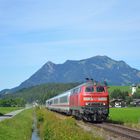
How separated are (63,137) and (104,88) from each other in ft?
72.4

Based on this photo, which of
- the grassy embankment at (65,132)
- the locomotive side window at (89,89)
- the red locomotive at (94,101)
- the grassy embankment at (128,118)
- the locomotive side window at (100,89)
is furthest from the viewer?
the locomotive side window at (89,89)

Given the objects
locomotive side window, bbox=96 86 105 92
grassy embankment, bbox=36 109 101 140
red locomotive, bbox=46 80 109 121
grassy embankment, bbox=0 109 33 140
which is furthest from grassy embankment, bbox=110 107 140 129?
grassy embankment, bbox=0 109 33 140

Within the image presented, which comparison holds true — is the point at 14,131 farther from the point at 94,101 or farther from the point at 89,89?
the point at 89,89

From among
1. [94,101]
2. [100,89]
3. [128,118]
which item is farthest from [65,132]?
[128,118]

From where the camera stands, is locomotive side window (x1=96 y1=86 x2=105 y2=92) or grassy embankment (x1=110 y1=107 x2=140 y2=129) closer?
grassy embankment (x1=110 y1=107 x2=140 y2=129)

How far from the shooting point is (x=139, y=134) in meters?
30.3

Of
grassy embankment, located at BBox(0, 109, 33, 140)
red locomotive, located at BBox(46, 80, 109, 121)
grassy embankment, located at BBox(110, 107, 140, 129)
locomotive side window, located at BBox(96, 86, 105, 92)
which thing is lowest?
grassy embankment, located at BBox(0, 109, 33, 140)

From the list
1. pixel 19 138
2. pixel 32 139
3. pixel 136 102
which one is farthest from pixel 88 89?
pixel 136 102

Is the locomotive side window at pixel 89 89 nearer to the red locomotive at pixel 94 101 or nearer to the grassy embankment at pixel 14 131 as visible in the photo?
the red locomotive at pixel 94 101

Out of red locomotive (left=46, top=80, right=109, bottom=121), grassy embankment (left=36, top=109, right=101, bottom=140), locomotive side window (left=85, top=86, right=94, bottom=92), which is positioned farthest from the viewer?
locomotive side window (left=85, top=86, right=94, bottom=92)

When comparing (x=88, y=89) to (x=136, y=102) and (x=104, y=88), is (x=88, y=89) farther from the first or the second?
(x=136, y=102)

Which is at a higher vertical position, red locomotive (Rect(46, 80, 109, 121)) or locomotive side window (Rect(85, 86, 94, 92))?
locomotive side window (Rect(85, 86, 94, 92))

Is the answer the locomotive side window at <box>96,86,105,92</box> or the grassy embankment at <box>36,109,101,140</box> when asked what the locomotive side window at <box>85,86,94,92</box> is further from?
the grassy embankment at <box>36,109,101,140</box>

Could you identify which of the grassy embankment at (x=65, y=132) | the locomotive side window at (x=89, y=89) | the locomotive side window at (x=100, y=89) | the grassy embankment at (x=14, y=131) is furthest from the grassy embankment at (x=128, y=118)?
the grassy embankment at (x=14, y=131)
